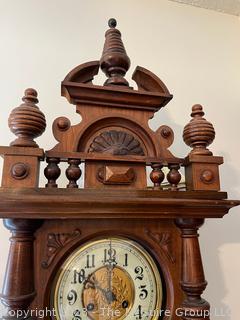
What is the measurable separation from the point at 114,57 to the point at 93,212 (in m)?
0.32

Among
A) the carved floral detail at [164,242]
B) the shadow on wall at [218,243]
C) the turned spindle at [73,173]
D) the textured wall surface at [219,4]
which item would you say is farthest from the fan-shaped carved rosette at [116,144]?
the textured wall surface at [219,4]

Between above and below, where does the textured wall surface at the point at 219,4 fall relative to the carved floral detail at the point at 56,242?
above

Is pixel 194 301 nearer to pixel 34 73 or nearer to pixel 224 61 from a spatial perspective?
pixel 34 73

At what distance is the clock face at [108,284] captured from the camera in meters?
0.47

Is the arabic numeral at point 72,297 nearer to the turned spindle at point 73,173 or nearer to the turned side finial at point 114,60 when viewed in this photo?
the turned spindle at point 73,173

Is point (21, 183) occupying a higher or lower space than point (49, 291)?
higher

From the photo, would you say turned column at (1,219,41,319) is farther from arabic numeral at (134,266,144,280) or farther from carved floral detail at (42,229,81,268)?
arabic numeral at (134,266,144,280)

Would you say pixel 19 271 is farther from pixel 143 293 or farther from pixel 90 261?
pixel 143 293

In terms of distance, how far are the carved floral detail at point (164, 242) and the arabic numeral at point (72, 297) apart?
17 cm

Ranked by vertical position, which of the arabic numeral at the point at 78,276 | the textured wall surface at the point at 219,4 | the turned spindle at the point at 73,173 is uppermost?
the textured wall surface at the point at 219,4

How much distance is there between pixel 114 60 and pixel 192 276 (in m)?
0.45

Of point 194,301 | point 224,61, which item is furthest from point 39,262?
point 224,61

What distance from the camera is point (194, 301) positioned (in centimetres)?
50

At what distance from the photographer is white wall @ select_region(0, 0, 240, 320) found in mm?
818
